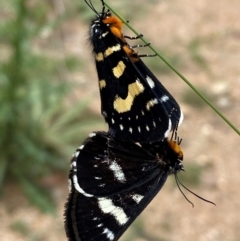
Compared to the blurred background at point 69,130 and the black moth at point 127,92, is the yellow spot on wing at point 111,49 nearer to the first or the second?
the black moth at point 127,92

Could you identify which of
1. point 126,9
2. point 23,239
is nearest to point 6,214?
point 23,239

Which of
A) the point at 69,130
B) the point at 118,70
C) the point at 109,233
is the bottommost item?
the point at 109,233

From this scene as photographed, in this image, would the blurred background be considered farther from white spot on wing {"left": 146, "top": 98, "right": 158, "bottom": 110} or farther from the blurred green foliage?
white spot on wing {"left": 146, "top": 98, "right": 158, "bottom": 110}

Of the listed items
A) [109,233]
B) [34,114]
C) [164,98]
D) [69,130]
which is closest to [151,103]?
[164,98]

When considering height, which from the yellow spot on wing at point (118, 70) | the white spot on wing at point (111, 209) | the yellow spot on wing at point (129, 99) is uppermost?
the yellow spot on wing at point (118, 70)

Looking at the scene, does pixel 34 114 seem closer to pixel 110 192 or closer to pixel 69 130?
pixel 69 130

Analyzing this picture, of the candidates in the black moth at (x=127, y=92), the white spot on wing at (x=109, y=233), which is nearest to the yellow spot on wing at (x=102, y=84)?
the black moth at (x=127, y=92)
